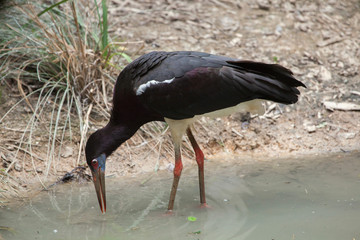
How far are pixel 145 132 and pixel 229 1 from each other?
120 inches

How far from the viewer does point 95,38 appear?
247 inches

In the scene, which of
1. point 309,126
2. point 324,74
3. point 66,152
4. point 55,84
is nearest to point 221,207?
point 66,152

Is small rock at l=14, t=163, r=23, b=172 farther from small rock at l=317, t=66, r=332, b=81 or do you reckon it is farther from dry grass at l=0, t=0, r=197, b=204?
small rock at l=317, t=66, r=332, b=81

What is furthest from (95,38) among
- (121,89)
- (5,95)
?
(121,89)

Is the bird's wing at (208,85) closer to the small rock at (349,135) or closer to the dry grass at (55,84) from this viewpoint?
the dry grass at (55,84)

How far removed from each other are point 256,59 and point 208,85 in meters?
2.61

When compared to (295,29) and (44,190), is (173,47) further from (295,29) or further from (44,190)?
(44,190)

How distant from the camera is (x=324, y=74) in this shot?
6.86 meters

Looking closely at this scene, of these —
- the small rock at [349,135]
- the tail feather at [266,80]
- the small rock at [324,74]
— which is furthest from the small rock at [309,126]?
the tail feather at [266,80]

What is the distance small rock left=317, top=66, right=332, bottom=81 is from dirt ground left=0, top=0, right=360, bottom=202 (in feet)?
0.05

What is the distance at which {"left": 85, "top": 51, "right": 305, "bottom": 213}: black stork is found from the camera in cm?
452

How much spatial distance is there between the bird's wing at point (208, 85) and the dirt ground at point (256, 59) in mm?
1339

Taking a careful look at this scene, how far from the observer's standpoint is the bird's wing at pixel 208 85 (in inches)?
177

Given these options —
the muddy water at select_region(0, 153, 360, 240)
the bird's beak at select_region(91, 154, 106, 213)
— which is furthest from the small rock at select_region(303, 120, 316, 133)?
the bird's beak at select_region(91, 154, 106, 213)
